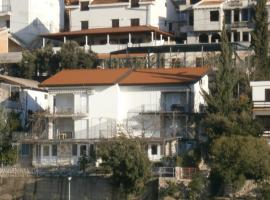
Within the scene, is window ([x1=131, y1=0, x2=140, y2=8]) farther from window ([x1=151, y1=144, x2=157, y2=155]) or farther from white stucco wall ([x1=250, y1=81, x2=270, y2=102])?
window ([x1=151, y1=144, x2=157, y2=155])

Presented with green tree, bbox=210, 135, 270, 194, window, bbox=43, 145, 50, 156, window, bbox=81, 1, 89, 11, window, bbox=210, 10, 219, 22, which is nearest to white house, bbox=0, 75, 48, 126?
window, bbox=43, 145, 50, 156

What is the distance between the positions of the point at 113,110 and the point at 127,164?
11.1 metres

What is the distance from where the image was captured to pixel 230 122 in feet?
194

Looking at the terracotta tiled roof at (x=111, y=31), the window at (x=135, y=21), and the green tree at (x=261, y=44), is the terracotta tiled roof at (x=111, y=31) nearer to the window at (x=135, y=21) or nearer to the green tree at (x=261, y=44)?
the window at (x=135, y=21)

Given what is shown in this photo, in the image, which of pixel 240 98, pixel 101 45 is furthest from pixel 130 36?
pixel 240 98

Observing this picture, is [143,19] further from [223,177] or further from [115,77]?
[223,177]

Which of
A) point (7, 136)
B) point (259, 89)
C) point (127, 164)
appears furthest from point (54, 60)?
point (127, 164)

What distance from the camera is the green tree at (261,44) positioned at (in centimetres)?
6994

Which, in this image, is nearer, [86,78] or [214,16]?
[86,78]

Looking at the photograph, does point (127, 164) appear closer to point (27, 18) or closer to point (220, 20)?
point (220, 20)

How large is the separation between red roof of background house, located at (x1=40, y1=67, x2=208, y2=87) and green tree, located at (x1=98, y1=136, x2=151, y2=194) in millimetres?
9775

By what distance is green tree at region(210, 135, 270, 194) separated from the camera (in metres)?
55.2

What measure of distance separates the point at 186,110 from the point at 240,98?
5.28 m

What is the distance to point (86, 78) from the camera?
6906cm
